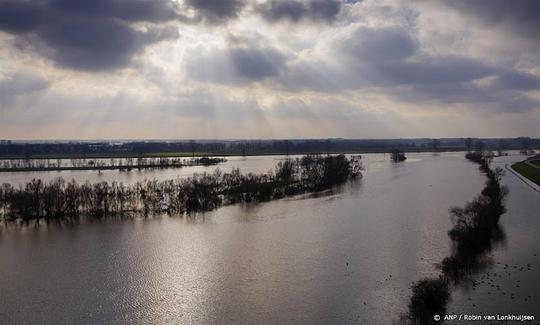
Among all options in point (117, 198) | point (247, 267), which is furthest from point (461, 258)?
point (117, 198)

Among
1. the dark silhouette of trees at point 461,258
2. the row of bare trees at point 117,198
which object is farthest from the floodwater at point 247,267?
the row of bare trees at point 117,198

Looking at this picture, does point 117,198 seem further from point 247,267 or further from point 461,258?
point 461,258

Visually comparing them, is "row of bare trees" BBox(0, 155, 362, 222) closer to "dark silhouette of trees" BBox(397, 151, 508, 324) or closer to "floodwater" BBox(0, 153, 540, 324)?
"floodwater" BBox(0, 153, 540, 324)

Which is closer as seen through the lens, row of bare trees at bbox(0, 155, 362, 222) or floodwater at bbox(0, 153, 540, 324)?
floodwater at bbox(0, 153, 540, 324)

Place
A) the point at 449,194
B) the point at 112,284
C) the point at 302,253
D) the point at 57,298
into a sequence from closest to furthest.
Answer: the point at 57,298, the point at 112,284, the point at 302,253, the point at 449,194

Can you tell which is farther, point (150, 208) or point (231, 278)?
point (150, 208)

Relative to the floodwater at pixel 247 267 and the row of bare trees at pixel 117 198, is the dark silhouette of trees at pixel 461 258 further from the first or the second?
the row of bare trees at pixel 117 198

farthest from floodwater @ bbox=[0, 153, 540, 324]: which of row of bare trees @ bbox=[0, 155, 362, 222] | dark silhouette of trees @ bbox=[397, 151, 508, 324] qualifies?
row of bare trees @ bbox=[0, 155, 362, 222]

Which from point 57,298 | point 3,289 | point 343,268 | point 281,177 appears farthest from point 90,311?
point 281,177

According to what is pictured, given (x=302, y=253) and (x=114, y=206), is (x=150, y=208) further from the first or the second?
(x=302, y=253)
